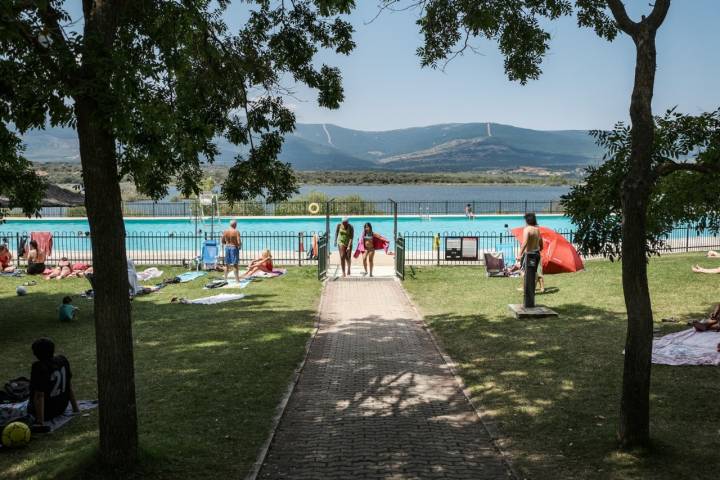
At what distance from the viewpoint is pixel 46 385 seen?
7.30m

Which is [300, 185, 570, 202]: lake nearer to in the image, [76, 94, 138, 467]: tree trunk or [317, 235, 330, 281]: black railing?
[317, 235, 330, 281]: black railing

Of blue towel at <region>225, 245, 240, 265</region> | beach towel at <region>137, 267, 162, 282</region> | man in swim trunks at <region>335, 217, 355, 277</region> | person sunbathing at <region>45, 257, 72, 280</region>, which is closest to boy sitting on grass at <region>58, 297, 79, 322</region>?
blue towel at <region>225, 245, 240, 265</region>

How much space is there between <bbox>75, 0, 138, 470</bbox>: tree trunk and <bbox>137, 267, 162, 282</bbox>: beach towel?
14471 mm

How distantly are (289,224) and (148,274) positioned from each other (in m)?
19.2

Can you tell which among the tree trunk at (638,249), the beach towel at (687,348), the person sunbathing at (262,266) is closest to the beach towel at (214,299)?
the person sunbathing at (262,266)

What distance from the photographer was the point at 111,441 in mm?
5926

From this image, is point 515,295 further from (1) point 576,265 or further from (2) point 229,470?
(2) point 229,470

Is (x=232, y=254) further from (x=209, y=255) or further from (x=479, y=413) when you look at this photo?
(x=479, y=413)

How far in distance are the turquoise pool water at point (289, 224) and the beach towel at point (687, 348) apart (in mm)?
27012

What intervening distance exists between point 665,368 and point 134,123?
7815mm

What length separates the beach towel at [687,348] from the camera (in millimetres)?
9586

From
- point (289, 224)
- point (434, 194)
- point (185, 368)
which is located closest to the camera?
point (185, 368)

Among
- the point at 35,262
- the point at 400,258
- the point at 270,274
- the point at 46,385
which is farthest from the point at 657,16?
the point at 35,262

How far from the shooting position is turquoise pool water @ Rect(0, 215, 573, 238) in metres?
38.5
